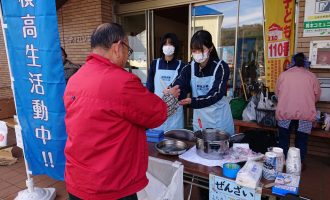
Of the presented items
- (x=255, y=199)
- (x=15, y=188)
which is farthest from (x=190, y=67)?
(x=15, y=188)

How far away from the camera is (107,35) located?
54.6 inches

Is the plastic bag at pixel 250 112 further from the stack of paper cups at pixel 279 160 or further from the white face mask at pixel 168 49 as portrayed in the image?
the stack of paper cups at pixel 279 160

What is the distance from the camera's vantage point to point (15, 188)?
11.5 ft

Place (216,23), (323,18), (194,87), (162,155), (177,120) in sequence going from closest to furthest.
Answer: (162,155)
(194,87)
(177,120)
(323,18)
(216,23)

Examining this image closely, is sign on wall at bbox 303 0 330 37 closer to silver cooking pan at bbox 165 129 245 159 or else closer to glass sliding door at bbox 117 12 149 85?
silver cooking pan at bbox 165 129 245 159

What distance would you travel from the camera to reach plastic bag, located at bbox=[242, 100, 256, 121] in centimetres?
448

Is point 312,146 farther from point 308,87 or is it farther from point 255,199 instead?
point 255,199

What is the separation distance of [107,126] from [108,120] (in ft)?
0.11

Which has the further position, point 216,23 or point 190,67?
point 216,23

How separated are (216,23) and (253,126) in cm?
233

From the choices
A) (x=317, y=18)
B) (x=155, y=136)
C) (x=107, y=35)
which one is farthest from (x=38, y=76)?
(x=317, y=18)

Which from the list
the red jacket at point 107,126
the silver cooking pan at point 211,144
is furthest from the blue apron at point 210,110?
the red jacket at point 107,126

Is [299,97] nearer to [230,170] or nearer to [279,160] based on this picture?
[279,160]

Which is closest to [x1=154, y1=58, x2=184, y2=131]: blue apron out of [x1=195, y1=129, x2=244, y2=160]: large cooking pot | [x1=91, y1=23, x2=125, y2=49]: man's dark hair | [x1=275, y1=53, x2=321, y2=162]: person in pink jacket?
[x1=195, y1=129, x2=244, y2=160]: large cooking pot
